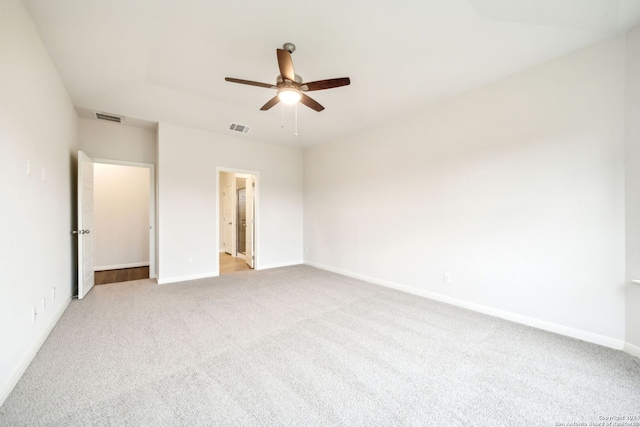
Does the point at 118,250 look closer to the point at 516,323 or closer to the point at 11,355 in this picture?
the point at 11,355

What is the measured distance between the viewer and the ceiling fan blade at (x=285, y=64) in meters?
2.12

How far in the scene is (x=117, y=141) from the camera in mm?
4531

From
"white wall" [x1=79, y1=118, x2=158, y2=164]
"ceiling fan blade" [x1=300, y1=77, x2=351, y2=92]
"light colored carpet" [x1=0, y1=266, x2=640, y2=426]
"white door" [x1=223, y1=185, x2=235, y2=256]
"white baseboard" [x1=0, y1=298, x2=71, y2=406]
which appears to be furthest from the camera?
"white door" [x1=223, y1=185, x2=235, y2=256]

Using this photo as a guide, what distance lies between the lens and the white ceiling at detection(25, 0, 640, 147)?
2068 mm

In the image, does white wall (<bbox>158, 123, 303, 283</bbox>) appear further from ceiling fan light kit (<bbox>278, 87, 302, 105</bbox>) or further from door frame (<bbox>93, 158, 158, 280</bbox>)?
ceiling fan light kit (<bbox>278, 87, 302, 105</bbox>)

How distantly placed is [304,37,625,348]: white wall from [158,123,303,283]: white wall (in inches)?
91.2

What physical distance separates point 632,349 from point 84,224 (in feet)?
20.7

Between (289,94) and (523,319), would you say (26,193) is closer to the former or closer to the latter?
(289,94)

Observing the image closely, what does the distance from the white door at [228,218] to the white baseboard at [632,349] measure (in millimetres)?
7390

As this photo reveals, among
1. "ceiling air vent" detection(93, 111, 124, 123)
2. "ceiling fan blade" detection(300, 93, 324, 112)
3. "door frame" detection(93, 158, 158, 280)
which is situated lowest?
"door frame" detection(93, 158, 158, 280)

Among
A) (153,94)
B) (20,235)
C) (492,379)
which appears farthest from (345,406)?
(153,94)

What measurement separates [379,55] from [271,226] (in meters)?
4.04

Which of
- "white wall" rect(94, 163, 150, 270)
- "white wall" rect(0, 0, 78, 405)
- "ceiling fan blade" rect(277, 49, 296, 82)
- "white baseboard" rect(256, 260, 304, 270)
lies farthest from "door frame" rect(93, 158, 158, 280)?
"ceiling fan blade" rect(277, 49, 296, 82)

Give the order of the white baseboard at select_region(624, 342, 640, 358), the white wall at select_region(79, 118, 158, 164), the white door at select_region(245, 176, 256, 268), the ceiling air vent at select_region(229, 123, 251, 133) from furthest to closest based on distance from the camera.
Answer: the white door at select_region(245, 176, 256, 268) → the ceiling air vent at select_region(229, 123, 251, 133) → the white wall at select_region(79, 118, 158, 164) → the white baseboard at select_region(624, 342, 640, 358)
